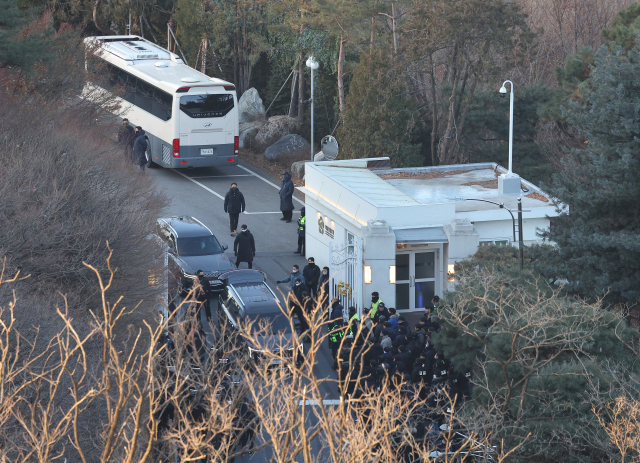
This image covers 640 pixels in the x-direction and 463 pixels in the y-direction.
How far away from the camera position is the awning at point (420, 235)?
18.8m

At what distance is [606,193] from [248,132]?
22.9 m

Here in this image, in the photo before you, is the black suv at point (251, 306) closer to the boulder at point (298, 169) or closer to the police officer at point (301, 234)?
the police officer at point (301, 234)

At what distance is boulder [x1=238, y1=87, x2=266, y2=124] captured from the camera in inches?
1531

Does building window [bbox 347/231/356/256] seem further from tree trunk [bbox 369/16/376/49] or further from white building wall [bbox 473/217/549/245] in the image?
tree trunk [bbox 369/16/376/49]

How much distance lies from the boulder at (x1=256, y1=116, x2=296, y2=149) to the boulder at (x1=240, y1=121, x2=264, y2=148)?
36 centimetres

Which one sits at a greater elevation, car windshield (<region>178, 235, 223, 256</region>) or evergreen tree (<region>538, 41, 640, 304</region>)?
evergreen tree (<region>538, 41, 640, 304</region>)

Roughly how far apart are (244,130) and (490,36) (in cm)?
1407

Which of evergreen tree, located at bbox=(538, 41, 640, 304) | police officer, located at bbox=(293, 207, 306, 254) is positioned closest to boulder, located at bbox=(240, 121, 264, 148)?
police officer, located at bbox=(293, 207, 306, 254)

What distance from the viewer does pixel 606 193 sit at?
16359 mm

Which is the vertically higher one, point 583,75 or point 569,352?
point 583,75

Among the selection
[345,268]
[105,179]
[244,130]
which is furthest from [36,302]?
[244,130]

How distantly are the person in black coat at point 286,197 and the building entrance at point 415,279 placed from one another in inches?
258

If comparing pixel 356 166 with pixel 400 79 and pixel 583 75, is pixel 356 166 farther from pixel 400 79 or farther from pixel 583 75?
pixel 583 75

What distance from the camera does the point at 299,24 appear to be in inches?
1293
